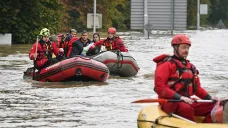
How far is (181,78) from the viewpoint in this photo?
11.3 meters

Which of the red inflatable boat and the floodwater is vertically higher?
the red inflatable boat

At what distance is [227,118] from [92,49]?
43.5 feet

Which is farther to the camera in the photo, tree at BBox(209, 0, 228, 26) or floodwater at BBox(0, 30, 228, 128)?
tree at BBox(209, 0, 228, 26)

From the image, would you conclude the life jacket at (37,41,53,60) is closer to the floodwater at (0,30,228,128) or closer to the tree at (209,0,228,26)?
the floodwater at (0,30,228,128)

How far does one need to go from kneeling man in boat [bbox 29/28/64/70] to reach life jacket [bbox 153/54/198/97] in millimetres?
10136

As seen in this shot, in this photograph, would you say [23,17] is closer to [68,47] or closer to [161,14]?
[161,14]

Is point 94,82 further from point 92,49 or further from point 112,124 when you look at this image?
point 112,124

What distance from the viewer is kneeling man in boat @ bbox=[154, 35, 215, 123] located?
11133mm

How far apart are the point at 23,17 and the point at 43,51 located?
22.5m

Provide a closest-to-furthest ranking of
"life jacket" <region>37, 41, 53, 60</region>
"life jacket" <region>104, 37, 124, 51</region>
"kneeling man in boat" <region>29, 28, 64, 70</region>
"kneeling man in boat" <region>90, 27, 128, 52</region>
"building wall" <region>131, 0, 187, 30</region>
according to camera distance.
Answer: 1. "kneeling man in boat" <region>29, 28, 64, 70</region>
2. "life jacket" <region>37, 41, 53, 60</region>
3. "kneeling man in boat" <region>90, 27, 128, 52</region>
4. "life jacket" <region>104, 37, 124, 51</region>
5. "building wall" <region>131, 0, 187, 30</region>

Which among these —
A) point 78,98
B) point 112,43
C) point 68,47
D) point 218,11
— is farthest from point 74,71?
point 218,11

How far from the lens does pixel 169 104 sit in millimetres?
11266

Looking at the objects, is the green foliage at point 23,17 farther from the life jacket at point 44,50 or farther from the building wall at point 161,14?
the life jacket at point 44,50

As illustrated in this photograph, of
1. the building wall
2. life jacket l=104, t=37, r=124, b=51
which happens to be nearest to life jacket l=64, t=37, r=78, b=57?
life jacket l=104, t=37, r=124, b=51
